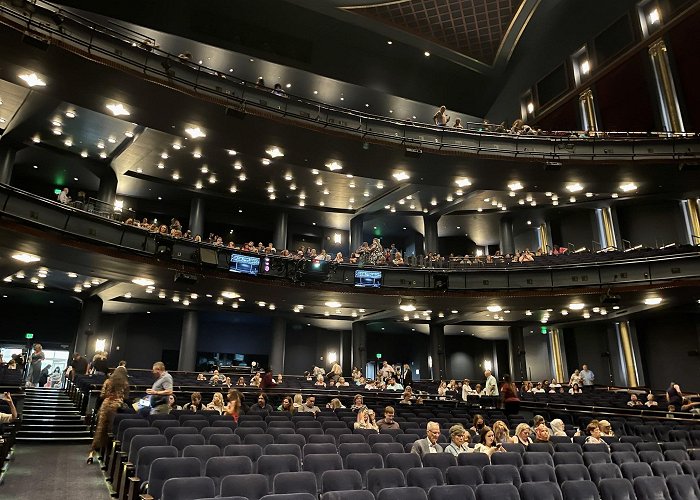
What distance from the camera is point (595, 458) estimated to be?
5.88m

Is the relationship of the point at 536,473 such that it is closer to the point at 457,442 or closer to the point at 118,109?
the point at 457,442

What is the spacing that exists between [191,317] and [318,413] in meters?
14.3

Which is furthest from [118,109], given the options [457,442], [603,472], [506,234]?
[506,234]

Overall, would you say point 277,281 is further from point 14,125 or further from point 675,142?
point 675,142

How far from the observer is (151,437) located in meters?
5.47

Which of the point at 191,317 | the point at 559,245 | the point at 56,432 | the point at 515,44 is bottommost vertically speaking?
the point at 56,432

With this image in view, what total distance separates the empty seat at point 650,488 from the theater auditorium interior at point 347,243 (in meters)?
0.02

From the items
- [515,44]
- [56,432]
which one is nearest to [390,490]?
[56,432]

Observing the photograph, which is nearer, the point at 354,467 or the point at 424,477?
the point at 424,477

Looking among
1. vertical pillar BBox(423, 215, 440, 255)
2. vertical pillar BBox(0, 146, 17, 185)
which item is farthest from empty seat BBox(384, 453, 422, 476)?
vertical pillar BBox(423, 215, 440, 255)

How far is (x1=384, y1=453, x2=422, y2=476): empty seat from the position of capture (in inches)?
211

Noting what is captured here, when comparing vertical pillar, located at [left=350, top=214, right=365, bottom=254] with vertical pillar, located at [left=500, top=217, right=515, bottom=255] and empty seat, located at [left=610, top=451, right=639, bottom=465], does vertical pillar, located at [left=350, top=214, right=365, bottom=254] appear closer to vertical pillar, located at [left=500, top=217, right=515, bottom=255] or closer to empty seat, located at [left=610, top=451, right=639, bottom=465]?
vertical pillar, located at [left=500, top=217, right=515, bottom=255]

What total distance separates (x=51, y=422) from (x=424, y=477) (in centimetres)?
894

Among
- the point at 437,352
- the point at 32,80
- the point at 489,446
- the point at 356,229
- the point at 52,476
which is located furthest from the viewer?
the point at 356,229
